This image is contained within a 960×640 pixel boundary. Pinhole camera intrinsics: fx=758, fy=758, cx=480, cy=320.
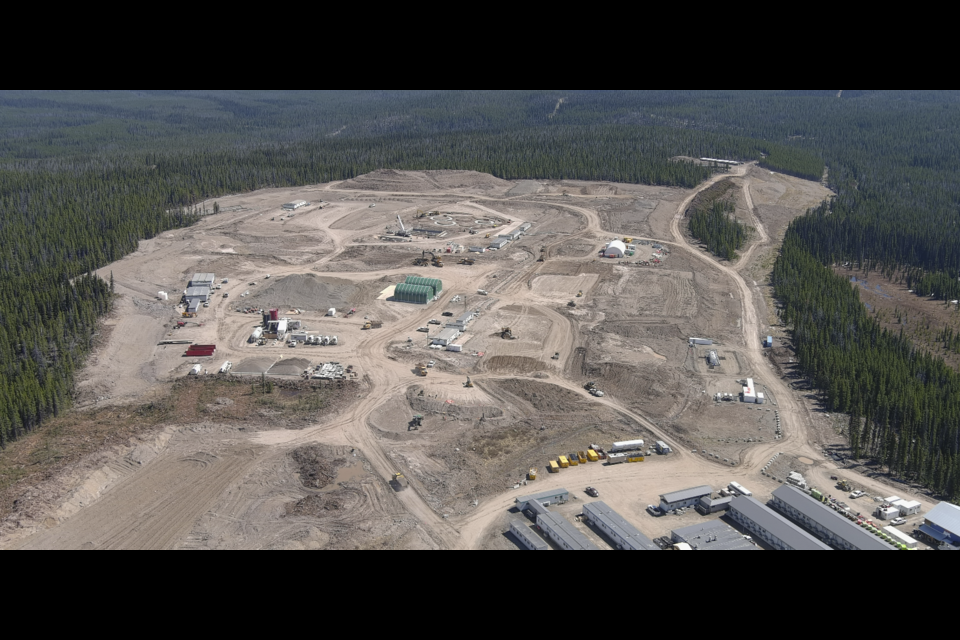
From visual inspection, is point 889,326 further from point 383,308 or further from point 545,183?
point 545,183

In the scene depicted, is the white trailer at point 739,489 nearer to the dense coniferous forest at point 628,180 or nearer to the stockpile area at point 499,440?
the stockpile area at point 499,440

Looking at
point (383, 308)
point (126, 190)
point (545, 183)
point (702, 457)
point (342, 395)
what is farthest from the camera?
point (545, 183)

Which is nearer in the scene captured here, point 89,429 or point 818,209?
point 89,429

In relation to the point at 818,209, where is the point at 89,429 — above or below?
below

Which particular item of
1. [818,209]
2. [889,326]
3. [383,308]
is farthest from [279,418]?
[818,209]

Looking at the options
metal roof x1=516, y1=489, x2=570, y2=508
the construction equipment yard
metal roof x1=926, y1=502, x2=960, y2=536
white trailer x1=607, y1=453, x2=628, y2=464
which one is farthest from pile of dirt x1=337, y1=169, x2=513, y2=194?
metal roof x1=926, y1=502, x2=960, y2=536

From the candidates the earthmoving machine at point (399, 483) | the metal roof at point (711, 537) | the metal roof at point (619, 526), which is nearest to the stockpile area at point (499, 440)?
the earthmoving machine at point (399, 483)

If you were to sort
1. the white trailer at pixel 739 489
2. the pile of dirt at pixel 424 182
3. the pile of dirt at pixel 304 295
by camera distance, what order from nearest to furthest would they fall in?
the white trailer at pixel 739 489 < the pile of dirt at pixel 304 295 < the pile of dirt at pixel 424 182
